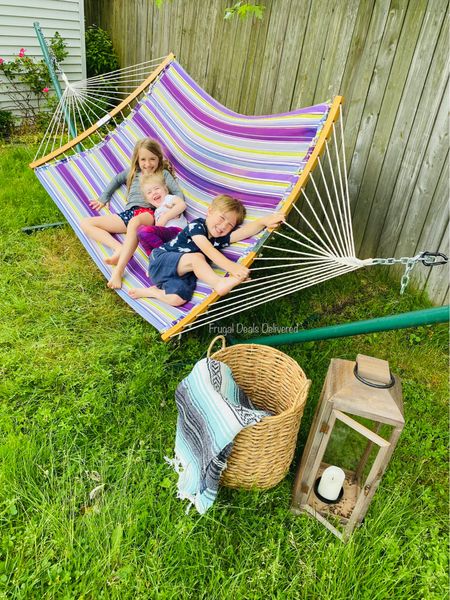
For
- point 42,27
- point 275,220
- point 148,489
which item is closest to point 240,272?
point 275,220

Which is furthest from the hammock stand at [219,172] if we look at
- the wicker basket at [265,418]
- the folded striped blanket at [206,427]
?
the folded striped blanket at [206,427]

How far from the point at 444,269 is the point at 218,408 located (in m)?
1.80

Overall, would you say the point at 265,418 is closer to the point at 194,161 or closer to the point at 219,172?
the point at 219,172

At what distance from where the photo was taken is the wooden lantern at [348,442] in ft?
4.87

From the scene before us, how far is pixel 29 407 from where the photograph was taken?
6.55ft

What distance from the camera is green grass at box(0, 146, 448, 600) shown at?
1.51 metres

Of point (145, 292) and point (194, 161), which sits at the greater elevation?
point (194, 161)

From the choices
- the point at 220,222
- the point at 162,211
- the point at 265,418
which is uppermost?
the point at 220,222

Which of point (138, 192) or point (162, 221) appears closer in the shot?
point (162, 221)

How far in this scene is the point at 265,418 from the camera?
5.16 feet

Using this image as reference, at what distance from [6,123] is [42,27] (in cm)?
112

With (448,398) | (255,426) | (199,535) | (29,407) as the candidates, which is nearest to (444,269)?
(448,398)

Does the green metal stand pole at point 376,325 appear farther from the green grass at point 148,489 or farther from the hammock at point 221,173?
the green grass at point 148,489

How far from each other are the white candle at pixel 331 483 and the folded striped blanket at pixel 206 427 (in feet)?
1.05
